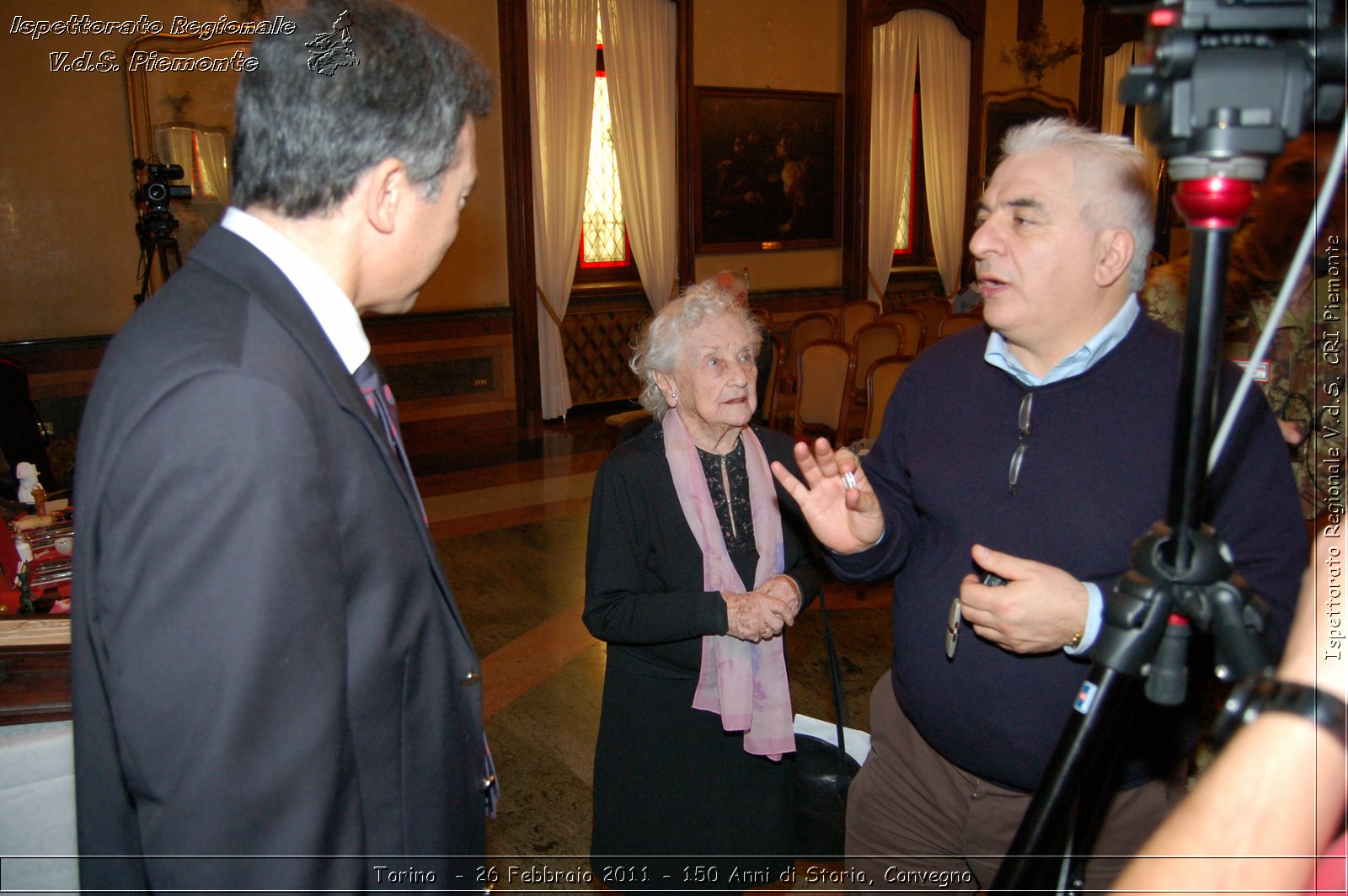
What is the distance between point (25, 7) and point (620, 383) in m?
5.15

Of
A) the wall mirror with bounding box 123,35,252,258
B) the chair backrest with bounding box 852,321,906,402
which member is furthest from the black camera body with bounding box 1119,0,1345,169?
the wall mirror with bounding box 123,35,252,258

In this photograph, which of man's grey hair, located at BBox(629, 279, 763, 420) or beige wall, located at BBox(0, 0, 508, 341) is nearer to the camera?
man's grey hair, located at BBox(629, 279, 763, 420)

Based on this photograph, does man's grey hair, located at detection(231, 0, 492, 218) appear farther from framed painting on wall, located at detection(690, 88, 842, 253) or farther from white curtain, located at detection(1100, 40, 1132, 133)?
white curtain, located at detection(1100, 40, 1132, 133)

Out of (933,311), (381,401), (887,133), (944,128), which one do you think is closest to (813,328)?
(933,311)

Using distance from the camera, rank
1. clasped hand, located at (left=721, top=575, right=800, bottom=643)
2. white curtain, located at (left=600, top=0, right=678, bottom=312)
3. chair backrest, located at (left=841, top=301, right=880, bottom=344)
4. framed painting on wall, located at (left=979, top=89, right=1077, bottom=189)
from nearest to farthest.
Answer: clasped hand, located at (left=721, top=575, right=800, bottom=643), chair backrest, located at (left=841, top=301, right=880, bottom=344), white curtain, located at (left=600, top=0, right=678, bottom=312), framed painting on wall, located at (left=979, top=89, right=1077, bottom=189)

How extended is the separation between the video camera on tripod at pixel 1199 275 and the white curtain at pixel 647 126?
7753 millimetres

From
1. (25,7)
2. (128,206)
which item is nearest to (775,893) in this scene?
(128,206)

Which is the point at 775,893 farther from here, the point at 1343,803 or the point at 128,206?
the point at 128,206

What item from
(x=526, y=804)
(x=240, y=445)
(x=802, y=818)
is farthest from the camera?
(x=526, y=804)

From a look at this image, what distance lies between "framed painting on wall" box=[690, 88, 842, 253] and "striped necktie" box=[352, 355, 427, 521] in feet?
25.5

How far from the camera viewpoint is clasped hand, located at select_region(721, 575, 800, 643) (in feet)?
6.72

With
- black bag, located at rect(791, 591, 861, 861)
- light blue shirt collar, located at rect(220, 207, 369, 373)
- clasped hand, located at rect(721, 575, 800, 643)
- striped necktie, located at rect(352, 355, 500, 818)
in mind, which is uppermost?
light blue shirt collar, located at rect(220, 207, 369, 373)

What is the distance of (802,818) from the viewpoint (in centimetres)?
227

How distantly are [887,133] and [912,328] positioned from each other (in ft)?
14.5
